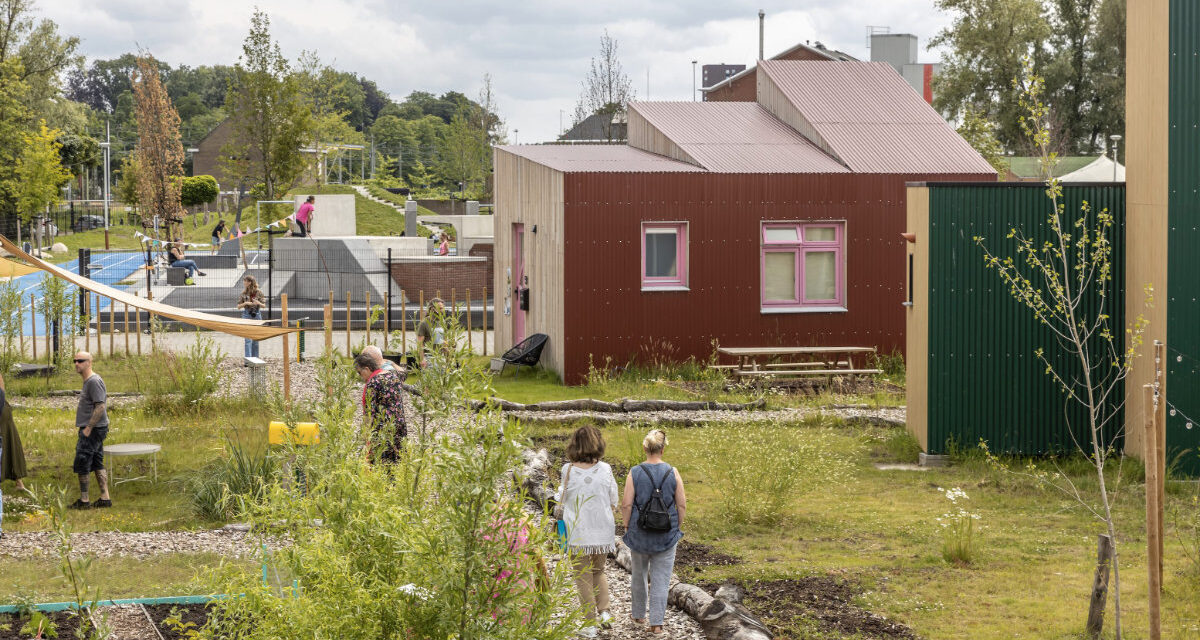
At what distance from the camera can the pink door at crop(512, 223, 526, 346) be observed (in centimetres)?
2183

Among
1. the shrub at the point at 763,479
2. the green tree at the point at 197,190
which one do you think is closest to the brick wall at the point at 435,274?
the shrub at the point at 763,479

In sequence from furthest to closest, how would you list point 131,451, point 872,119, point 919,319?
point 872,119
point 919,319
point 131,451

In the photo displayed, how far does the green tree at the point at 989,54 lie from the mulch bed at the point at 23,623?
4519cm

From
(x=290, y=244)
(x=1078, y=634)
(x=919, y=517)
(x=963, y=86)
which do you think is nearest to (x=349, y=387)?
(x=1078, y=634)

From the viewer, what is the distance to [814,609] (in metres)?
8.06

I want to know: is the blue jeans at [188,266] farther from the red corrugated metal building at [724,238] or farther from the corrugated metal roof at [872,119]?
the corrugated metal roof at [872,119]

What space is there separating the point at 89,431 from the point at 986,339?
8.85m

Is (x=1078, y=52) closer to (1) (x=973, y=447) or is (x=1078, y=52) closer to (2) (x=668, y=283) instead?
(2) (x=668, y=283)

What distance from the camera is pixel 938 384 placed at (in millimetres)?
13078

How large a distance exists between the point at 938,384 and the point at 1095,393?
1.57 metres

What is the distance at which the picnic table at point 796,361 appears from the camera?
18.4 metres

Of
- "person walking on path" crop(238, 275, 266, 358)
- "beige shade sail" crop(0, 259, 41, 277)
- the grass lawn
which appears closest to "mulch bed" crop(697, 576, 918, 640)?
the grass lawn

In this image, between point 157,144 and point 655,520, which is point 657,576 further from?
point 157,144

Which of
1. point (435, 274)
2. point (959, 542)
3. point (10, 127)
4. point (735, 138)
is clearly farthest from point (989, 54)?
point (959, 542)
